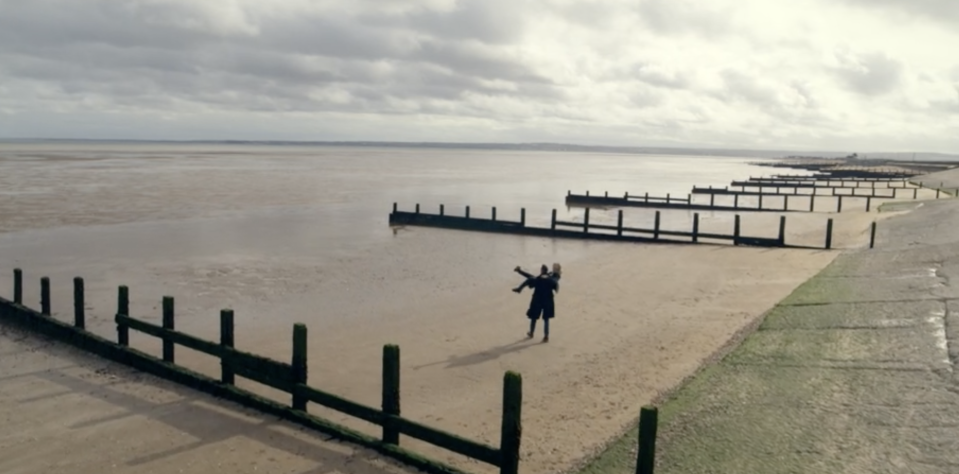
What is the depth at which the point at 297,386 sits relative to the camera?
10609 mm

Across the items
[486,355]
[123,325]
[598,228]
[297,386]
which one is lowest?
[486,355]

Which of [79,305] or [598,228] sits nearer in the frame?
[79,305]

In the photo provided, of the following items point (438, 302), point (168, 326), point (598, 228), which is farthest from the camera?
point (598, 228)

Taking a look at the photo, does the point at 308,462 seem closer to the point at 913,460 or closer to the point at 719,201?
the point at 913,460

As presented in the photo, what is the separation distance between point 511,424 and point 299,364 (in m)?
3.94

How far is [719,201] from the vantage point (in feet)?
193

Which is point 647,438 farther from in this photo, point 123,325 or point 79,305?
point 79,305

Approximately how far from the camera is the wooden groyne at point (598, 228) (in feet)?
94.6

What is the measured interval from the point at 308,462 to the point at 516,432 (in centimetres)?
301

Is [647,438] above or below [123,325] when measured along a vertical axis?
above

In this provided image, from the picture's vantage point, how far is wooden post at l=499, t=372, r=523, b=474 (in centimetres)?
829

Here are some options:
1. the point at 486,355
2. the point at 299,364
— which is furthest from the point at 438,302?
the point at 299,364

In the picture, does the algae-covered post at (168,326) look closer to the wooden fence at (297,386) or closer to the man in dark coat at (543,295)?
the wooden fence at (297,386)

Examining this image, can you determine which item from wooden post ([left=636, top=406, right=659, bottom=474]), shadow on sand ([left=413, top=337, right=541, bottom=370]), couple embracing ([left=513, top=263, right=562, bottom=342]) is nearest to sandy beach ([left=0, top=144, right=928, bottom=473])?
shadow on sand ([left=413, top=337, right=541, bottom=370])
